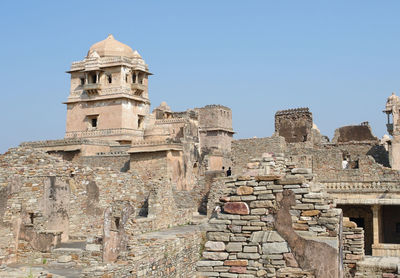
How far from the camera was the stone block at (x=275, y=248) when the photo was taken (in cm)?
555

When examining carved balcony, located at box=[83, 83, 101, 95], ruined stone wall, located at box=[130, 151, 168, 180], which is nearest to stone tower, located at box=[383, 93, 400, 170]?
ruined stone wall, located at box=[130, 151, 168, 180]

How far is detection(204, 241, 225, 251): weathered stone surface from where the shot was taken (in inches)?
227

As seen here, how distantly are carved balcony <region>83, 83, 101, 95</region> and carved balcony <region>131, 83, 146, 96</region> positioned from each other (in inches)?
97.4

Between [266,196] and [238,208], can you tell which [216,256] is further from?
[266,196]

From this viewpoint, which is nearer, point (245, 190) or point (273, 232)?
point (273, 232)

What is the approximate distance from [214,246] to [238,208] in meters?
0.52

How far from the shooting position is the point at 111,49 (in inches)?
1500

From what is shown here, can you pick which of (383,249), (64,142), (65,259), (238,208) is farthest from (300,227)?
(64,142)

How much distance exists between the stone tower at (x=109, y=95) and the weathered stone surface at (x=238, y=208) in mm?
29060

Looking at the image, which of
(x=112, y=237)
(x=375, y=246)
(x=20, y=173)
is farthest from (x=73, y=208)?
(x=375, y=246)

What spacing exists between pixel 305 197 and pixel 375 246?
47.5 feet

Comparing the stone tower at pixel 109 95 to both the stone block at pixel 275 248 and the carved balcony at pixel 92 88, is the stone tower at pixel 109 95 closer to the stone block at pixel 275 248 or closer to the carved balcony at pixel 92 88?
the carved balcony at pixel 92 88

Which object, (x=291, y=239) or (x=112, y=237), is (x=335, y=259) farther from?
(x=112, y=237)

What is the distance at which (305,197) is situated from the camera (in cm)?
564
